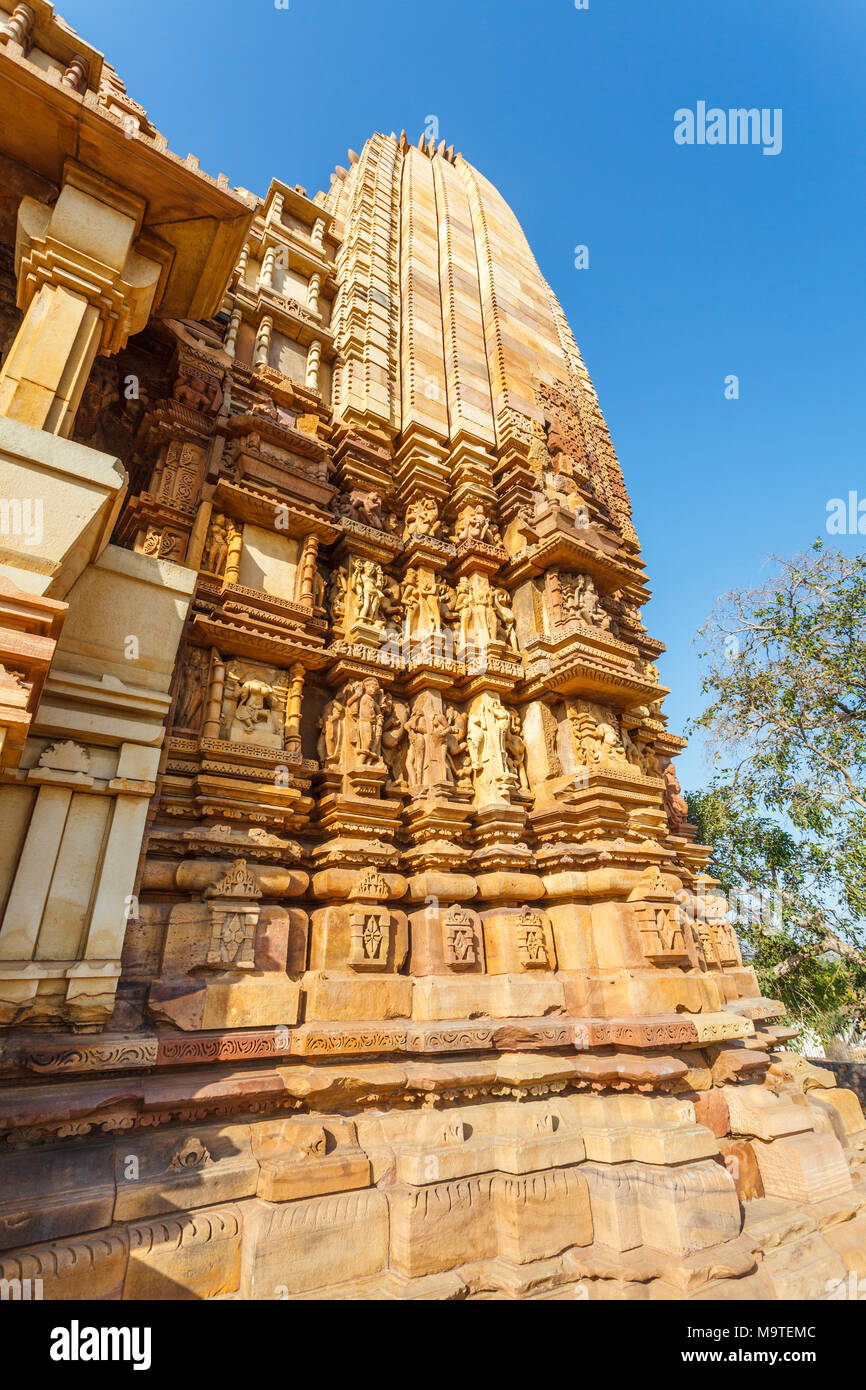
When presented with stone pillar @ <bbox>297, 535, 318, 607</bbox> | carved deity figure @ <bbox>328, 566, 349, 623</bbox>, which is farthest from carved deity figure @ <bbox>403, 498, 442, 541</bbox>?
stone pillar @ <bbox>297, 535, 318, 607</bbox>

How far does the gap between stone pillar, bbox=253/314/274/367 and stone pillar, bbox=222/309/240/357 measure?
30 centimetres

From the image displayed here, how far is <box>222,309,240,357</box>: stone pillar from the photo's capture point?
8.42 metres

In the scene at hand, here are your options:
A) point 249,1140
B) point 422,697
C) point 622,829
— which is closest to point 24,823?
→ point 249,1140

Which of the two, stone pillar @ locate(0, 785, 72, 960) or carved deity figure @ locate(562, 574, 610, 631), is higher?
carved deity figure @ locate(562, 574, 610, 631)

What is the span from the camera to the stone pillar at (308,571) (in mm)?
6906

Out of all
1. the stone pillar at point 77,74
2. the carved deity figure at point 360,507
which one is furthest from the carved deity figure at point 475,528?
the stone pillar at point 77,74

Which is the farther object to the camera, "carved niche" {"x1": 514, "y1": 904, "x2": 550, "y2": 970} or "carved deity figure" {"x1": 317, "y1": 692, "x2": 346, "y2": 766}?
"carved deity figure" {"x1": 317, "y1": 692, "x2": 346, "y2": 766}

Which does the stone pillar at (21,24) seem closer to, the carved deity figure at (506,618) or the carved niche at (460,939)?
the carved deity figure at (506,618)

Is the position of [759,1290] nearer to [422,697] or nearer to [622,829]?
[622,829]

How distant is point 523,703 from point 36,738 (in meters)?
5.13

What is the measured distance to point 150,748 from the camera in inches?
177

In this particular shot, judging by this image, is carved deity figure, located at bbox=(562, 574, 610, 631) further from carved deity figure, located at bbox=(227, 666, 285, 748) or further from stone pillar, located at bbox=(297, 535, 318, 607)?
carved deity figure, located at bbox=(227, 666, 285, 748)

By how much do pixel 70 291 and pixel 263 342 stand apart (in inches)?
201

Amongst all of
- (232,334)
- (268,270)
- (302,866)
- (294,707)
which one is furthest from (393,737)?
(268,270)
